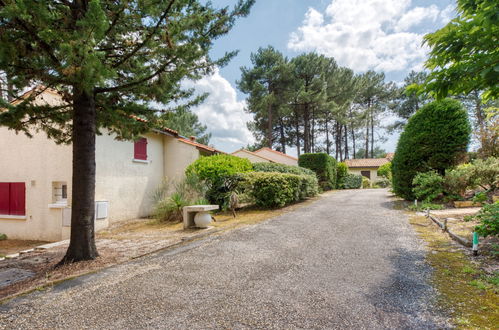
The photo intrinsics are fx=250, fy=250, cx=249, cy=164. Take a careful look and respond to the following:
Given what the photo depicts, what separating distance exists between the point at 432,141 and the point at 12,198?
15.8 m

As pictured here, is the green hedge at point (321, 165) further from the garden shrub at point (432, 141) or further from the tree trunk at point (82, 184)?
the tree trunk at point (82, 184)

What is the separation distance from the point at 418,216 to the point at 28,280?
29.1ft

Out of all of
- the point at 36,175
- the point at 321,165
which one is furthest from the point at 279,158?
the point at 36,175

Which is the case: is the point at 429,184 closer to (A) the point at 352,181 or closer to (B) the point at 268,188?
(B) the point at 268,188

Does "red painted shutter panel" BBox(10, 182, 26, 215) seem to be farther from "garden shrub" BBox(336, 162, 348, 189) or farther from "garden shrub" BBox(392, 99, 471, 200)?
"garden shrub" BBox(336, 162, 348, 189)

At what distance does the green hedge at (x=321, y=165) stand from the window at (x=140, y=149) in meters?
11.9

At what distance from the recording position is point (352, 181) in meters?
24.6

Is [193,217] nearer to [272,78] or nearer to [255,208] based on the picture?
[255,208]

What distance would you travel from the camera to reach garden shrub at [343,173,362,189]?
944 inches

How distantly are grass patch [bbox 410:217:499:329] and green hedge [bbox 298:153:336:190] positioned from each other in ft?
46.9

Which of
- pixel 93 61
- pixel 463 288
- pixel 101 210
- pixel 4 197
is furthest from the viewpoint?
pixel 4 197

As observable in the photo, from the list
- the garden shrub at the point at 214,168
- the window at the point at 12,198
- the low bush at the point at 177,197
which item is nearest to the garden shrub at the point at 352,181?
the garden shrub at the point at 214,168

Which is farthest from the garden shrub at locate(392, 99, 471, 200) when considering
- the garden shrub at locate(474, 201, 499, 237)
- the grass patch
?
the grass patch

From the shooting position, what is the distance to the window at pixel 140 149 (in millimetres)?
10578
